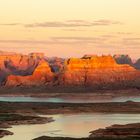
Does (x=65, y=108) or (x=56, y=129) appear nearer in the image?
(x=56, y=129)

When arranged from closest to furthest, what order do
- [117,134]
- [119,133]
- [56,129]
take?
[117,134]
[119,133]
[56,129]

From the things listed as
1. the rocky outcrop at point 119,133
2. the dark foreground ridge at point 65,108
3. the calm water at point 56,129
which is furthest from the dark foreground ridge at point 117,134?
the dark foreground ridge at point 65,108

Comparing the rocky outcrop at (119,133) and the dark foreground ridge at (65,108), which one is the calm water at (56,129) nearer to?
the rocky outcrop at (119,133)

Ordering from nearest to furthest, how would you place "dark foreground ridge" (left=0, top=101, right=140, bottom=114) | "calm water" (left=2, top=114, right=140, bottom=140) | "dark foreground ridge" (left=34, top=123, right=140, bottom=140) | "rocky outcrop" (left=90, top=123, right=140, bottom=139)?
"dark foreground ridge" (left=34, top=123, right=140, bottom=140) → "rocky outcrop" (left=90, top=123, right=140, bottom=139) → "calm water" (left=2, top=114, right=140, bottom=140) → "dark foreground ridge" (left=0, top=101, right=140, bottom=114)

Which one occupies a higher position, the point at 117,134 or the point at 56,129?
the point at 117,134

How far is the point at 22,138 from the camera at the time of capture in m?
67.9

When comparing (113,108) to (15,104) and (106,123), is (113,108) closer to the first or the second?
(15,104)

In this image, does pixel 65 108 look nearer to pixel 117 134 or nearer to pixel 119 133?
pixel 119 133

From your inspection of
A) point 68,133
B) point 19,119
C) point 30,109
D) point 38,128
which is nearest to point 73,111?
point 30,109

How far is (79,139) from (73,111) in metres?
62.4

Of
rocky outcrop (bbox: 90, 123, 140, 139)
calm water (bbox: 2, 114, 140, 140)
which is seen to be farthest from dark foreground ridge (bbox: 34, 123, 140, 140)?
calm water (bbox: 2, 114, 140, 140)

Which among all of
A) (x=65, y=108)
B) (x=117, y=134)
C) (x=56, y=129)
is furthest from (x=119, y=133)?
(x=65, y=108)

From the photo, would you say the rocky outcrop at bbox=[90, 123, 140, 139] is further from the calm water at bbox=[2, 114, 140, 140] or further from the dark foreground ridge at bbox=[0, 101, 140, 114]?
the dark foreground ridge at bbox=[0, 101, 140, 114]

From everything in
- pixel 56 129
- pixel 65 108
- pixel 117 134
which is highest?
pixel 117 134
